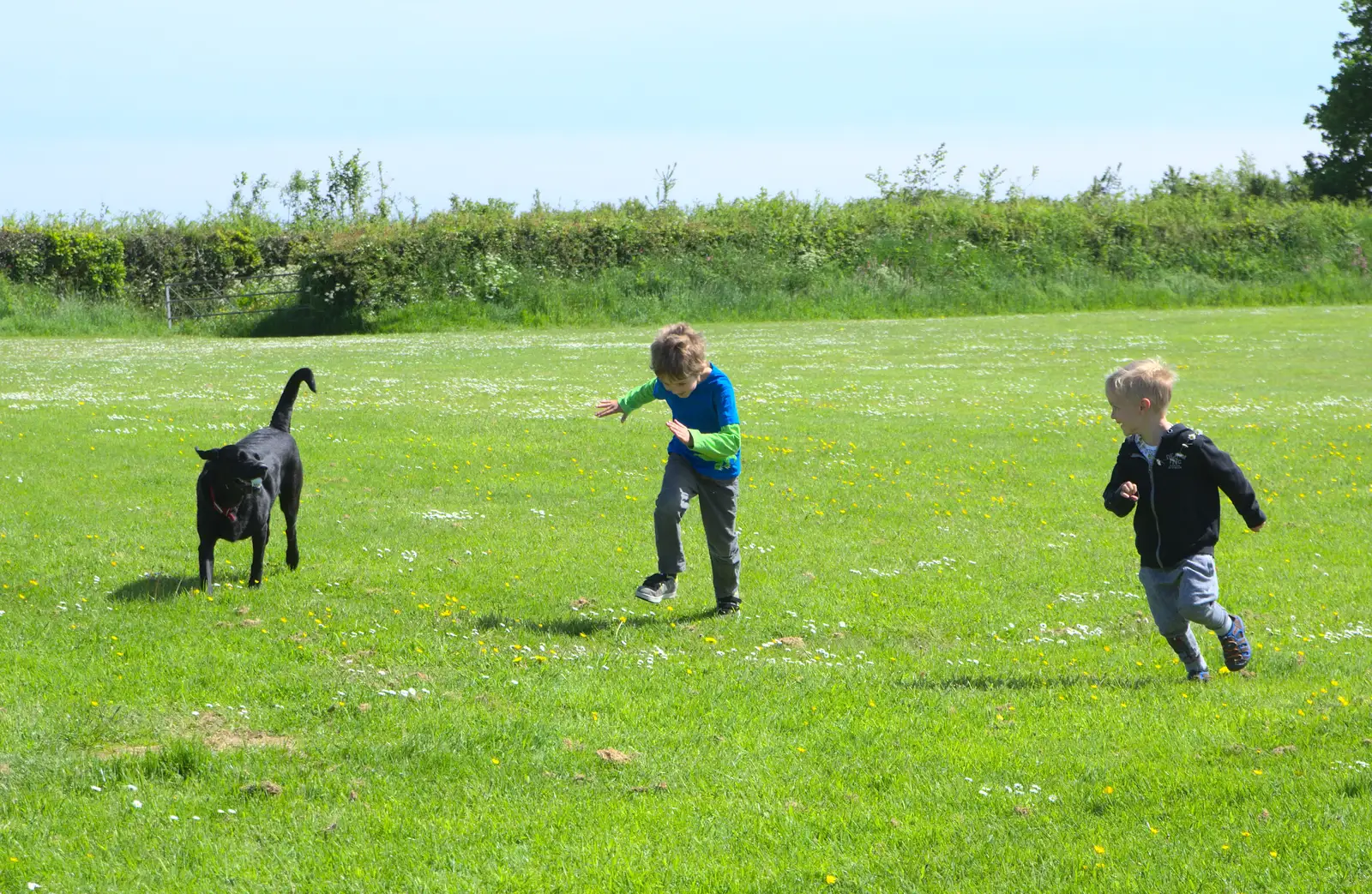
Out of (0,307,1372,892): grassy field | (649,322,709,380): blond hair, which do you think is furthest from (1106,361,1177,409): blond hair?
(649,322,709,380): blond hair

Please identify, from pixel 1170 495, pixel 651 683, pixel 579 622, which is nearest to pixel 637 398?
pixel 579 622

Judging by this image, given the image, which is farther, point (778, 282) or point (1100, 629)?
point (778, 282)

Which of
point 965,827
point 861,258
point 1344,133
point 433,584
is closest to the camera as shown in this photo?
point 965,827

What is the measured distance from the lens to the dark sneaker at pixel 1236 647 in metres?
7.16

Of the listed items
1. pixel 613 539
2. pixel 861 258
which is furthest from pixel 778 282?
pixel 613 539

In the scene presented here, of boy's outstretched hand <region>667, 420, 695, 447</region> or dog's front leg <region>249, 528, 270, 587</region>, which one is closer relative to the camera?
boy's outstretched hand <region>667, 420, 695, 447</region>

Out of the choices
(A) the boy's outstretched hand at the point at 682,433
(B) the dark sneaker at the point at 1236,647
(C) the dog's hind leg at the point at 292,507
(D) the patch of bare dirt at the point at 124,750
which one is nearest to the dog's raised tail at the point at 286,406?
(C) the dog's hind leg at the point at 292,507

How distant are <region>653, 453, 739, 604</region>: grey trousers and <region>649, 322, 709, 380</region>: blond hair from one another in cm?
69

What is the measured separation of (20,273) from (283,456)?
37409 mm

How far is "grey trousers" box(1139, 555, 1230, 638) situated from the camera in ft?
22.4

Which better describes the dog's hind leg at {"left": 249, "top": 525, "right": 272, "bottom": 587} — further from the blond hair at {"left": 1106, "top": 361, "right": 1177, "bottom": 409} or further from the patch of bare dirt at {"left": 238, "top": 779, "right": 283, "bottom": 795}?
the blond hair at {"left": 1106, "top": 361, "right": 1177, "bottom": 409}

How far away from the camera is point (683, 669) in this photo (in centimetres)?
732

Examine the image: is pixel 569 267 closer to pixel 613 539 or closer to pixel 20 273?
pixel 20 273

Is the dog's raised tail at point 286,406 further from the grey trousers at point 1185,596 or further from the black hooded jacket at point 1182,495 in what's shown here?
the grey trousers at point 1185,596
